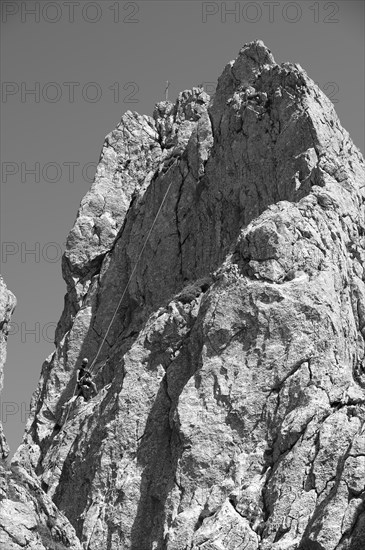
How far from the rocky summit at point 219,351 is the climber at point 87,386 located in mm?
217

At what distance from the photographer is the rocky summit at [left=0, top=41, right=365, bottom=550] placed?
2216 inches

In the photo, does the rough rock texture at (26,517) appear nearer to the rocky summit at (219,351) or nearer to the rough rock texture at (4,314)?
the rocky summit at (219,351)

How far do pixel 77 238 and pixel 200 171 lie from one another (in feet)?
36.4

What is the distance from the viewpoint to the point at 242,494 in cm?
5712

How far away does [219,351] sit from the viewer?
63219 mm

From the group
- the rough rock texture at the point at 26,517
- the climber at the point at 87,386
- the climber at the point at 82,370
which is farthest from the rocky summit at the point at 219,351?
the climber at the point at 82,370

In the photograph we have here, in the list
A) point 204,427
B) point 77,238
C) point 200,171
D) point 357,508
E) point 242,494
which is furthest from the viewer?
point 77,238

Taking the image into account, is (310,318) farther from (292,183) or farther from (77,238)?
(77,238)

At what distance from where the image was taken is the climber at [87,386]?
238ft

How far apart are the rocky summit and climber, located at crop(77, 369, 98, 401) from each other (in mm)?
217

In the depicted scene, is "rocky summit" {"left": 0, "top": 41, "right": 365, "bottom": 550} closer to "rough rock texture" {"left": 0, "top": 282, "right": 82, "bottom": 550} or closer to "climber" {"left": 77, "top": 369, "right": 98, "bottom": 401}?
"rough rock texture" {"left": 0, "top": 282, "right": 82, "bottom": 550}

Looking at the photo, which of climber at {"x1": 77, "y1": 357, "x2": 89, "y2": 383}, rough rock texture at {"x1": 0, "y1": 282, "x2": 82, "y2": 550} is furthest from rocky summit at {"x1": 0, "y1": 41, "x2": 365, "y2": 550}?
climber at {"x1": 77, "y1": 357, "x2": 89, "y2": 383}

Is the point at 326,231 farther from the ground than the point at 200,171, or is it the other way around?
the point at 200,171

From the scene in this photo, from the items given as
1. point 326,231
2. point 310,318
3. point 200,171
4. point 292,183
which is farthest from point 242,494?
point 200,171
